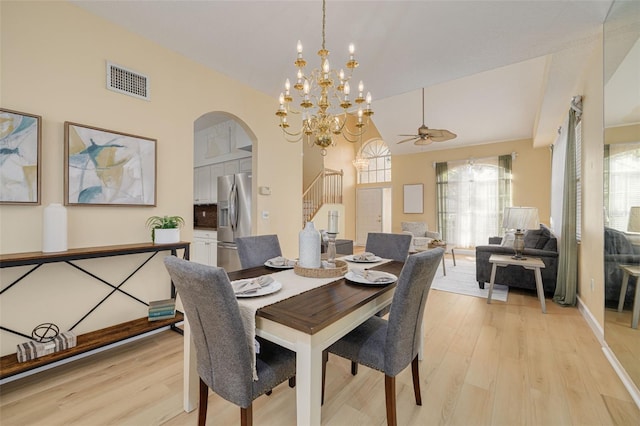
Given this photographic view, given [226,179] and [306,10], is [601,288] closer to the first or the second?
[306,10]

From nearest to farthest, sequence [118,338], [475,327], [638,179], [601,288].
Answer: [638,179] → [118,338] → [601,288] → [475,327]

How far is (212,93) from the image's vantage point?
3123 mm

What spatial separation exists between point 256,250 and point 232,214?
5.83ft

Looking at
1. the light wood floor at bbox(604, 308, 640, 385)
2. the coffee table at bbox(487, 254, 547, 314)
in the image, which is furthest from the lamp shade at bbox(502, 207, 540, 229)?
the light wood floor at bbox(604, 308, 640, 385)

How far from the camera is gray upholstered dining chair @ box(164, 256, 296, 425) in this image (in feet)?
3.54

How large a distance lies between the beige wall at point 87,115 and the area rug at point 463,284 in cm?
372

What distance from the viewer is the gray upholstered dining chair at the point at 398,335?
1.31 metres

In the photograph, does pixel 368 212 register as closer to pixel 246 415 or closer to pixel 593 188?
pixel 593 188

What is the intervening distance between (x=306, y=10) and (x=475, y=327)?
10.9 ft

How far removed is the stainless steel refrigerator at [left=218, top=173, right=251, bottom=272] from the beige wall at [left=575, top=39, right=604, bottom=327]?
369 centimetres

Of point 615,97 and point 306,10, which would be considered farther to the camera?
point 306,10

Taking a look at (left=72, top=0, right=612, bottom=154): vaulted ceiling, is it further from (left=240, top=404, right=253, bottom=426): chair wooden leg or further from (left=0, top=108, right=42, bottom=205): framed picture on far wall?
(left=240, top=404, right=253, bottom=426): chair wooden leg

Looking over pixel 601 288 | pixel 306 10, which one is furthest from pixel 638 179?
pixel 306 10

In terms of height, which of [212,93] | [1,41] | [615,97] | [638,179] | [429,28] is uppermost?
[429,28]
